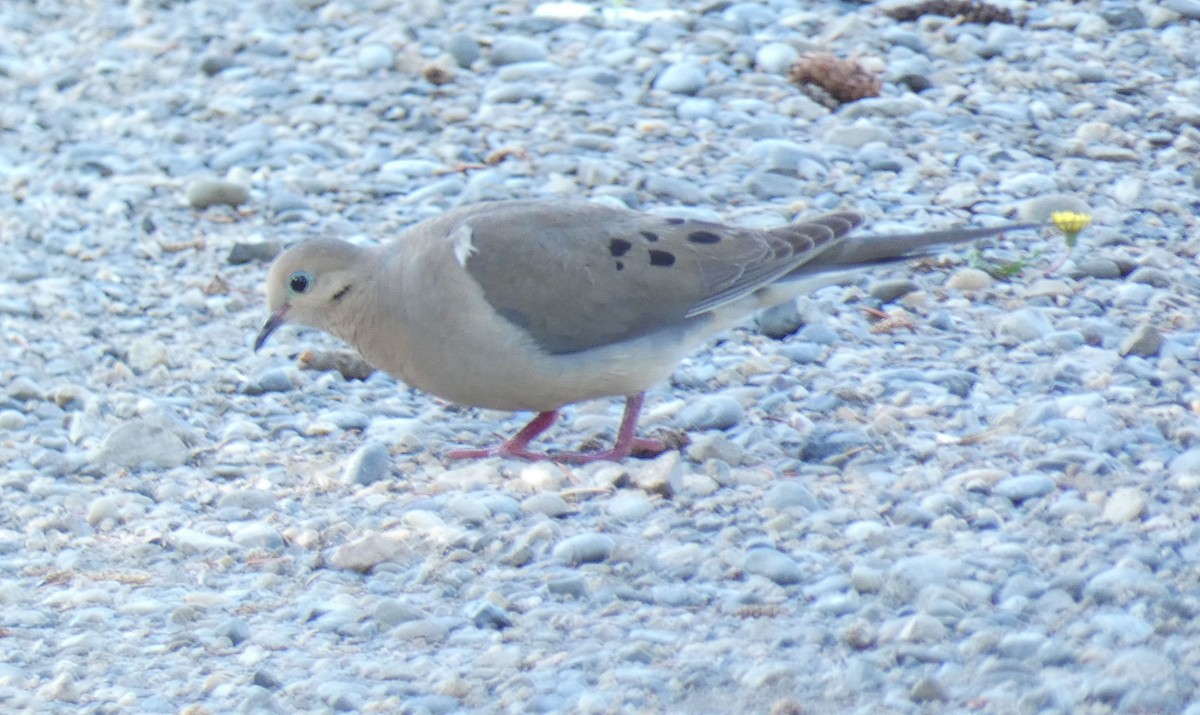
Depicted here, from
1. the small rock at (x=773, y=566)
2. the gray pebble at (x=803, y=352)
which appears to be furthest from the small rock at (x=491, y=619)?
the gray pebble at (x=803, y=352)

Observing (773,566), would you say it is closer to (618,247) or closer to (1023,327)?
(618,247)

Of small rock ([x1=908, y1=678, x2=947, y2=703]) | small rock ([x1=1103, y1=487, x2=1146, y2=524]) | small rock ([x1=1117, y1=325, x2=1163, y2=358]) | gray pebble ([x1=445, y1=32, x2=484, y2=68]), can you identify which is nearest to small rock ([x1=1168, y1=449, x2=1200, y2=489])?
small rock ([x1=1103, y1=487, x2=1146, y2=524])

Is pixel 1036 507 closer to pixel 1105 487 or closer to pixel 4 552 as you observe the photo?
pixel 1105 487

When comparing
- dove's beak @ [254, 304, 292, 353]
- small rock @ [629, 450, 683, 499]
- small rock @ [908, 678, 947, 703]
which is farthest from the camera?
dove's beak @ [254, 304, 292, 353]

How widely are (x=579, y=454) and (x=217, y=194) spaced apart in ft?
9.14

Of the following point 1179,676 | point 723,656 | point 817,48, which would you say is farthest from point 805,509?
point 817,48

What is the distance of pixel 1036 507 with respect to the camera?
4.40 meters

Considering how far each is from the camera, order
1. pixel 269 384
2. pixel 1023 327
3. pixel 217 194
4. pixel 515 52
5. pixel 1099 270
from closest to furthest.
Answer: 1. pixel 1023 327
2. pixel 269 384
3. pixel 1099 270
4. pixel 217 194
5. pixel 515 52

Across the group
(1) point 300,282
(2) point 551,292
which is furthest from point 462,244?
(1) point 300,282

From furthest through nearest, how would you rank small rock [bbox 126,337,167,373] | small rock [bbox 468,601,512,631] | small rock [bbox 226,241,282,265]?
small rock [bbox 226,241,282,265] < small rock [bbox 126,337,167,373] < small rock [bbox 468,601,512,631]

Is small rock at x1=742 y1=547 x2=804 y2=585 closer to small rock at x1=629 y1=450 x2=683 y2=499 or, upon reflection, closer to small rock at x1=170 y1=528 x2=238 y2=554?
small rock at x1=629 y1=450 x2=683 y2=499

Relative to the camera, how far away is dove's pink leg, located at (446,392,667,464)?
5.11 meters

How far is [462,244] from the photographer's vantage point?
511cm

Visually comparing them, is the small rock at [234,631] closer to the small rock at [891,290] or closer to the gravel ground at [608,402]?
the gravel ground at [608,402]
